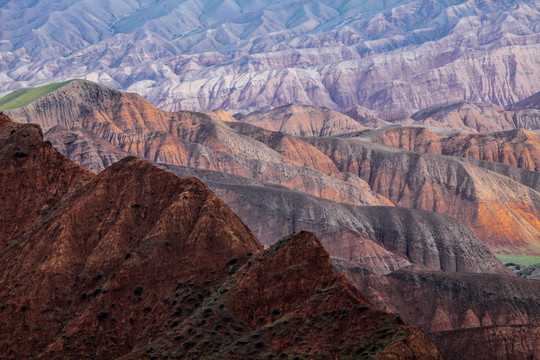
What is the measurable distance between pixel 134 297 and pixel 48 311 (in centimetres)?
503

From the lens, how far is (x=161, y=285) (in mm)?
54469

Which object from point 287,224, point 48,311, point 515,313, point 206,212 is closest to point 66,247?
point 48,311

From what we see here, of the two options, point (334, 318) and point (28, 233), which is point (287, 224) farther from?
point (334, 318)

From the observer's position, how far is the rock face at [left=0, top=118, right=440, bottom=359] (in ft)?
147

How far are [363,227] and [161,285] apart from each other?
5073 inches

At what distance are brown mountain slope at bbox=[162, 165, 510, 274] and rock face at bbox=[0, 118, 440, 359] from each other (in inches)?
4171

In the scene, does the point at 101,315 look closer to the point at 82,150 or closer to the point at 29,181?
the point at 29,181

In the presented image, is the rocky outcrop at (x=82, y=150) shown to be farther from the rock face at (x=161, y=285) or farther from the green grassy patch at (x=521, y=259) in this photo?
the rock face at (x=161, y=285)

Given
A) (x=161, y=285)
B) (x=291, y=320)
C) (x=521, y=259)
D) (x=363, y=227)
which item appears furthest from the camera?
(x=521, y=259)

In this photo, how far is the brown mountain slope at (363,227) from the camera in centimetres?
17050

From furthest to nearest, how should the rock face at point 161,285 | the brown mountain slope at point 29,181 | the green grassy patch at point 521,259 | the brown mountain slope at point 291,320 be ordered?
the green grassy patch at point 521,259 → the brown mountain slope at point 29,181 → the rock face at point 161,285 → the brown mountain slope at point 291,320

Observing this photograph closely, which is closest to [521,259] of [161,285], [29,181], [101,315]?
[29,181]

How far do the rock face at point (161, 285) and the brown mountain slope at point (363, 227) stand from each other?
105946 millimetres

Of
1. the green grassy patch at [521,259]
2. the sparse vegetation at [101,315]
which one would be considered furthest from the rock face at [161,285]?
the green grassy patch at [521,259]
